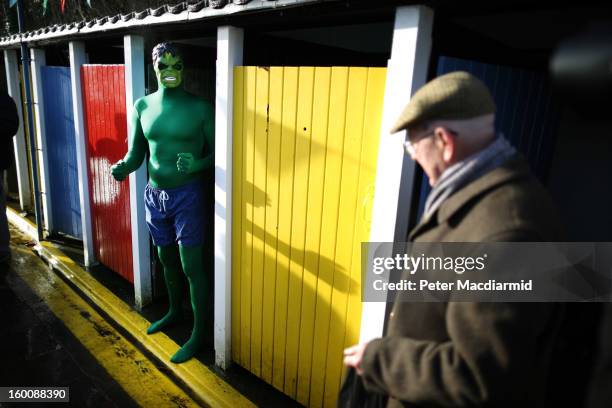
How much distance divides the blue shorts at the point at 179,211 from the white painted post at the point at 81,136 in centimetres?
185

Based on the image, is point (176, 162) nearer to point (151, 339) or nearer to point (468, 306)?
point (151, 339)

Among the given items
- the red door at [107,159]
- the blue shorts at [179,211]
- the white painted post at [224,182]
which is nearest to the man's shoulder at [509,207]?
the white painted post at [224,182]

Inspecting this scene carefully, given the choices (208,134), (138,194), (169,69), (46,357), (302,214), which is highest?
(169,69)

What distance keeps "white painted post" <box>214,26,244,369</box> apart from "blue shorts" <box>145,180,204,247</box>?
0.26 m

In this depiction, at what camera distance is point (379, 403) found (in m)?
1.60

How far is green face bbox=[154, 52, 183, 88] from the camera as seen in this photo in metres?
3.04

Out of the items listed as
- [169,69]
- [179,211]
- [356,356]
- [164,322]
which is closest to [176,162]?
[179,211]

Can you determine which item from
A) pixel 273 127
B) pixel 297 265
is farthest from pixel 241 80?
pixel 297 265

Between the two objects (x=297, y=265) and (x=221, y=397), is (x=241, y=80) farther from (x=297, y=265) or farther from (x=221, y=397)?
(x=221, y=397)

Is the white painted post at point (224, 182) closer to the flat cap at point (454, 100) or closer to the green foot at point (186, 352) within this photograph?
the green foot at point (186, 352)

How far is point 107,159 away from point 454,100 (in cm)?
408

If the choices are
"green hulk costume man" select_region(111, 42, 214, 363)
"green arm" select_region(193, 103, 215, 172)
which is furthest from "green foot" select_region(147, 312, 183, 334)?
"green arm" select_region(193, 103, 215, 172)

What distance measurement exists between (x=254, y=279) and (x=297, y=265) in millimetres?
480

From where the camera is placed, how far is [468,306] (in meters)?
1.12
